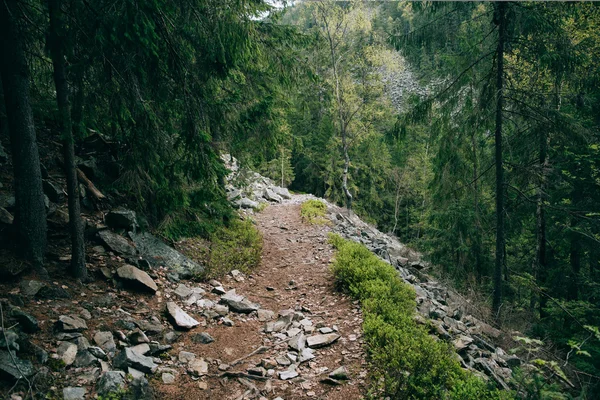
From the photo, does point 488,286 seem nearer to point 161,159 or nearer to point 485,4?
point 485,4

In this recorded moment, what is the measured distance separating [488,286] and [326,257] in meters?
9.45

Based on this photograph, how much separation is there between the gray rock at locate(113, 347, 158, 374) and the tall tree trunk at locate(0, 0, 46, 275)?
1922 millimetres

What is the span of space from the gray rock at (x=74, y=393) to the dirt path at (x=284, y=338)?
34.8 inches

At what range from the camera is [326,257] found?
9.79 meters

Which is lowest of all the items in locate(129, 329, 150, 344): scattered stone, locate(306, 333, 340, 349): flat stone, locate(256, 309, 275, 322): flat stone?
locate(256, 309, 275, 322): flat stone

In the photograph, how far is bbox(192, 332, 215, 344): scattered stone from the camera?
209 inches

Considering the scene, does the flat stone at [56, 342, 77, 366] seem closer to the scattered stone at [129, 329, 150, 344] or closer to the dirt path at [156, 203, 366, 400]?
the scattered stone at [129, 329, 150, 344]

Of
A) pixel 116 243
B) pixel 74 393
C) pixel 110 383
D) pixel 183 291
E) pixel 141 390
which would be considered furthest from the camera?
pixel 183 291

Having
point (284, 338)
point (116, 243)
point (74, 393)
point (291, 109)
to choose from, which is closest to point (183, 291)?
point (116, 243)

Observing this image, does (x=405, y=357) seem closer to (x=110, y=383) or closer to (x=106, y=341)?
(x=110, y=383)

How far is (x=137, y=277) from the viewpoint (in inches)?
227

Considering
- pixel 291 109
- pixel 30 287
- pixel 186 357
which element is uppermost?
pixel 291 109

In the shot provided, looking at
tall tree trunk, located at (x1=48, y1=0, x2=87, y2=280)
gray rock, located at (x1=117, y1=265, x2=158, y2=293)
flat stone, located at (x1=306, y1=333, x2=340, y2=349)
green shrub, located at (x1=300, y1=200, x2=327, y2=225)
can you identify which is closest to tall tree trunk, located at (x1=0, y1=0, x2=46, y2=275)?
tall tree trunk, located at (x1=48, y1=0, x2=87, y2=280)

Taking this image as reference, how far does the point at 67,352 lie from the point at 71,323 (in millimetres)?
504
